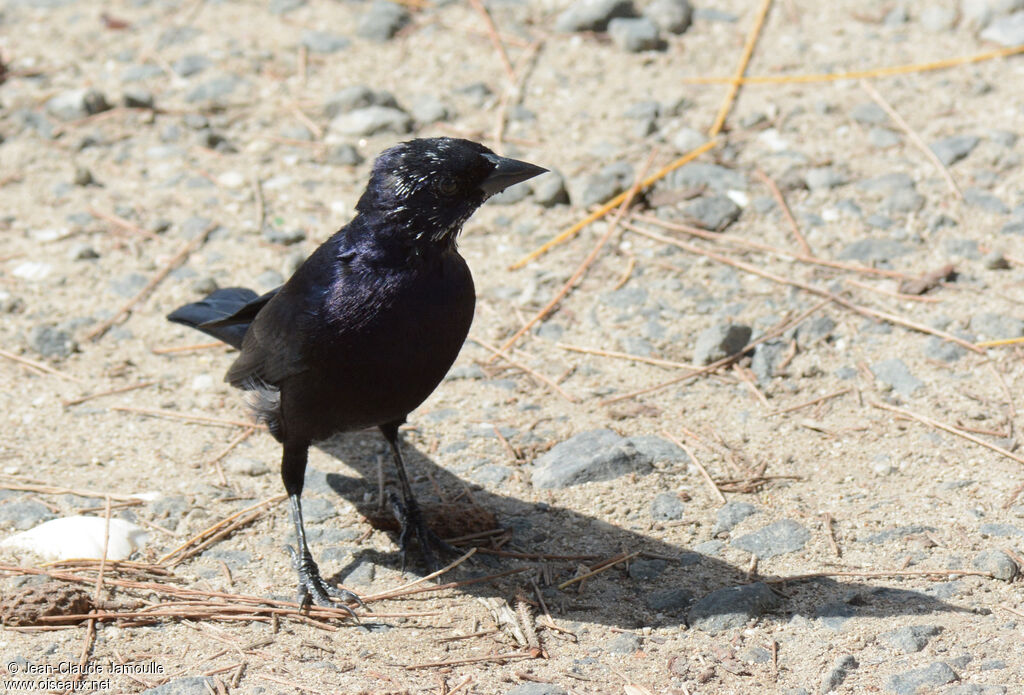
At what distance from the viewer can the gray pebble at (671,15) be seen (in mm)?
6617

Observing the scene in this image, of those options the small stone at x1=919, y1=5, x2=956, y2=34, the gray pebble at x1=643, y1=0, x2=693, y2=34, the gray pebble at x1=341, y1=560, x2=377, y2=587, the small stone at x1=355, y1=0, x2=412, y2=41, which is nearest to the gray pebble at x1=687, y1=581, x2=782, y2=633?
the gray pebble at x1=341, y1=560, x2=377, y2=587

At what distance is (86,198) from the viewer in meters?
5.74

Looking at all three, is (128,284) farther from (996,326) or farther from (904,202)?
(996,326)

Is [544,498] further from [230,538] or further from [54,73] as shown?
[54,73]

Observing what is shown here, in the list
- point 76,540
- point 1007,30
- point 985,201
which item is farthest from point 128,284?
point 1007,30

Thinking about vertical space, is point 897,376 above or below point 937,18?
below

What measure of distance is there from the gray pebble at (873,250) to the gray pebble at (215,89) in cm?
365

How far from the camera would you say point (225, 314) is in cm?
435

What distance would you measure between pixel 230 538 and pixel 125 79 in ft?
12.6

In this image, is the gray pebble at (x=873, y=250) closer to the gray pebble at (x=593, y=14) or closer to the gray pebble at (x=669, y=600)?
the gray pebble at (x=669, y=600)

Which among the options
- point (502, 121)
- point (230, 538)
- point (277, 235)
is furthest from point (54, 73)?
point (230, 538)

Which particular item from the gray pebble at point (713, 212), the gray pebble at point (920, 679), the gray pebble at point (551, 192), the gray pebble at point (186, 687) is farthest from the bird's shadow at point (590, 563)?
the gray pebble at point (713, 212)

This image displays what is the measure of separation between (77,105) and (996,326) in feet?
16.3

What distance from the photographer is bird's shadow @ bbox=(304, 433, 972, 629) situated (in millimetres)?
3363
